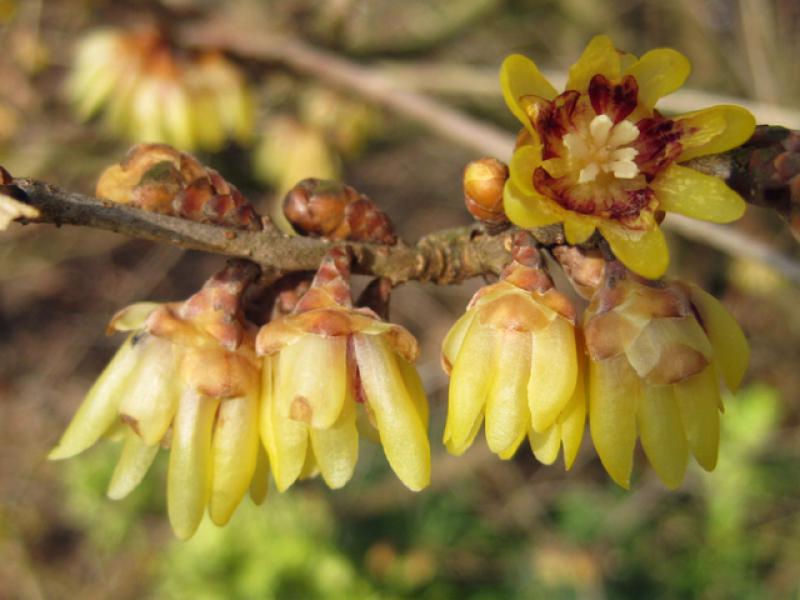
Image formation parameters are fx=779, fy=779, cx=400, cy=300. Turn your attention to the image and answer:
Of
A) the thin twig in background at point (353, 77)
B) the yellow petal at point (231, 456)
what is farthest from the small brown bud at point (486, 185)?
the thin twig in background at point (353, 77)

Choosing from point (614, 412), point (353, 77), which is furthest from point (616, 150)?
point (353, 77)

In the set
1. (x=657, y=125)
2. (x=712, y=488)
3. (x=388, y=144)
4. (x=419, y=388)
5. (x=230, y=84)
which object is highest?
(x=657, y=125)

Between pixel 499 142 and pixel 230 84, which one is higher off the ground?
pixel 499 142

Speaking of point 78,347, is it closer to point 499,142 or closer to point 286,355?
point 499,142

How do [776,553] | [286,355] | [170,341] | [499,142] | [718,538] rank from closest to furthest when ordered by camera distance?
[286,355], [170,341], [499,142], [718,538], [776,553]

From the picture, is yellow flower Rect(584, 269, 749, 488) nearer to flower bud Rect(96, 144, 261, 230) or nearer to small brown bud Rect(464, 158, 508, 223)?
small brown bud Rect(464, 158, 508, 223)

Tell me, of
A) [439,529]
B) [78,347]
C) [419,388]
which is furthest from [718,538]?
[78,347]

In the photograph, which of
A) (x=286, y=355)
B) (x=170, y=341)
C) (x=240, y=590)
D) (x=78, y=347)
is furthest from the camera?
(x=78, y=347)

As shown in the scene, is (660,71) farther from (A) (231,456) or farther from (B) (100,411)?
(B) (100,411)
